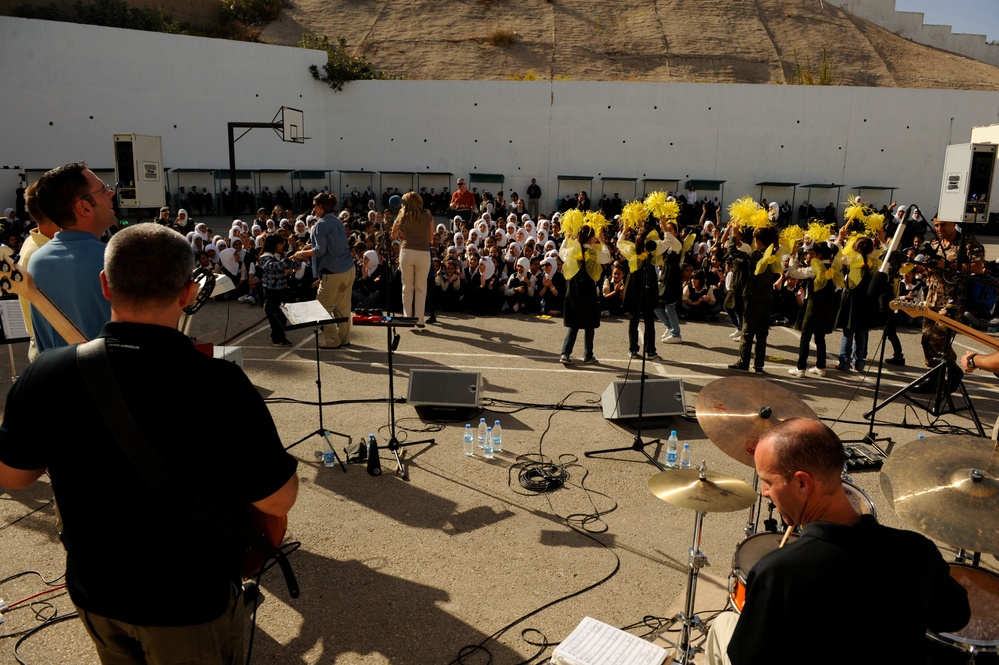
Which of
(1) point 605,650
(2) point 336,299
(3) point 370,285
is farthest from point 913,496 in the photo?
(3) point 370,285

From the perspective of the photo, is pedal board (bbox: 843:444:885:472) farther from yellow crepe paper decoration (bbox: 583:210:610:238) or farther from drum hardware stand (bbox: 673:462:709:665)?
yellow crepe paper decoration (bbox: 583:210:610:238)

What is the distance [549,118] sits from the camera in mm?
32500

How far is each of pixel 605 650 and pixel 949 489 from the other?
181cm

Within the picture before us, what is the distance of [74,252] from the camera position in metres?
3.38

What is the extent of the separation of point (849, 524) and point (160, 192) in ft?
51.2

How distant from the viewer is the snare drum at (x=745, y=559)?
10.3 ft

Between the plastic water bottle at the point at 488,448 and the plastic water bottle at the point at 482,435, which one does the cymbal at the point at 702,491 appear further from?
the plastic water bottle at the point at 482,435

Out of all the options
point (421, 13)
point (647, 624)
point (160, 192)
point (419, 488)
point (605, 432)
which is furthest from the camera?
point (421, 13)

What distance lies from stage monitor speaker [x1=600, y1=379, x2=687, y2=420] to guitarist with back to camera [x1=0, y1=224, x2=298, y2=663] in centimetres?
549

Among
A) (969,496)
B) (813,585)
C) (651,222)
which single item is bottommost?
(969,496)

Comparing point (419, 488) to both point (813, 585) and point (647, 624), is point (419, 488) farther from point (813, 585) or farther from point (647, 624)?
point (813, 585)

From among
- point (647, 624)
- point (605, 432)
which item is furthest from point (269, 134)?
point (647, 624)

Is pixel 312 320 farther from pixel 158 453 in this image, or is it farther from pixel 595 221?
pixel 595 221

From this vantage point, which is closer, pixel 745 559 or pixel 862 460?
pixel 745 559
